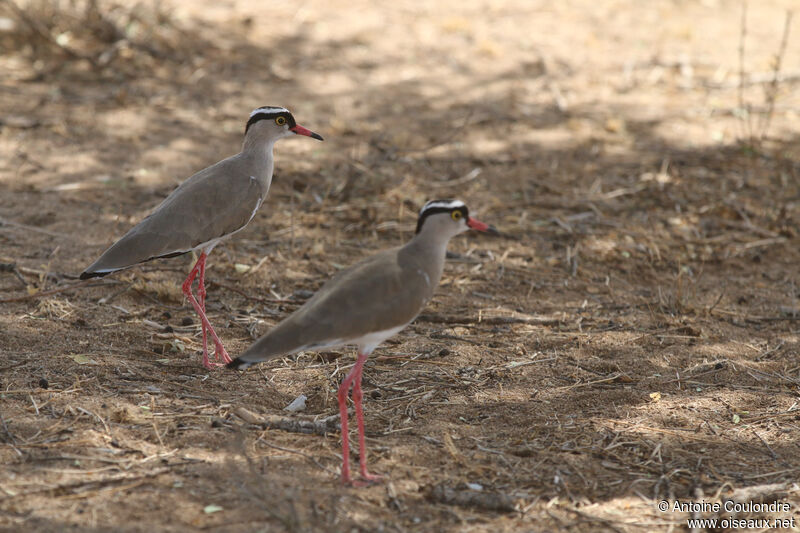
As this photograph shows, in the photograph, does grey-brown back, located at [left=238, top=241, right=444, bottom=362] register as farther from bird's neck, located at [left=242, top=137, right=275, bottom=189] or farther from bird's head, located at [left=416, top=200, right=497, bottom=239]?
bird's neck, located at [left=242, top=137, right=275, bottom=189]

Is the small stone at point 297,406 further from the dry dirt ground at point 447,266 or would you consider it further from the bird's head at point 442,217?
the bird's head at point 442,217

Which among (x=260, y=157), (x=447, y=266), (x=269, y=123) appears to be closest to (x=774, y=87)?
(x=447, y=266)

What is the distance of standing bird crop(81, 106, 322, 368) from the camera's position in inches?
214

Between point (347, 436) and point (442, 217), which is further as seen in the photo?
point (442, 217)

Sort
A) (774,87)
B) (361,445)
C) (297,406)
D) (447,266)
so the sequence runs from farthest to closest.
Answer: (774,87), (447,266), (297,406), (361,445)

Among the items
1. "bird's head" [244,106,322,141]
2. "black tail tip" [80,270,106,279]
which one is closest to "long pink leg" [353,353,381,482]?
"black tail tip" [80,270,106,279]

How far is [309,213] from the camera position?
8.09m

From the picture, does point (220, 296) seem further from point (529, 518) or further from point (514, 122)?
point (514, 122)

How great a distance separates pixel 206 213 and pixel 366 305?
72.7 inches

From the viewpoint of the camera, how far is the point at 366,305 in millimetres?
4371

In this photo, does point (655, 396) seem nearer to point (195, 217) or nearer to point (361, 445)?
point (361, 445)

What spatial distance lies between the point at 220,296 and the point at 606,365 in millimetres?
2992

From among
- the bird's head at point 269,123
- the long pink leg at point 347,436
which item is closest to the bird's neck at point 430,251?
the long pink leg at point 347,436

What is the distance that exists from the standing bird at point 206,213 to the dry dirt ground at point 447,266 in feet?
1.86
